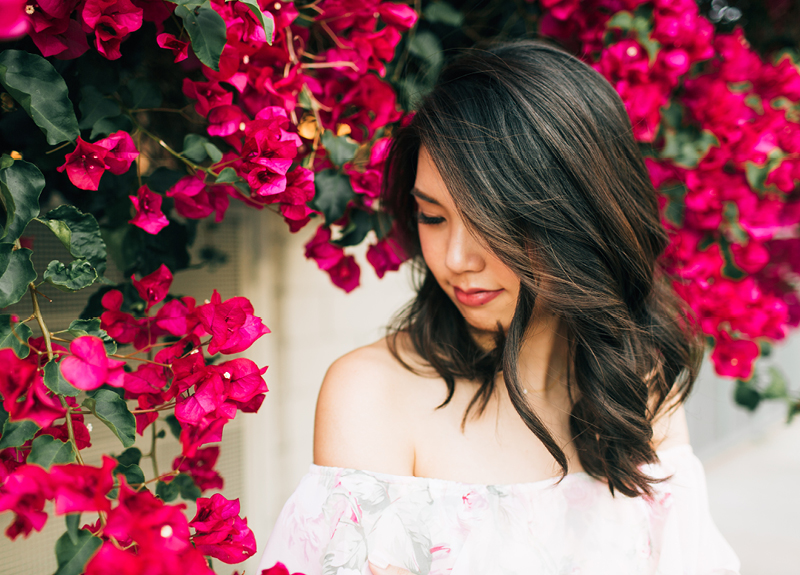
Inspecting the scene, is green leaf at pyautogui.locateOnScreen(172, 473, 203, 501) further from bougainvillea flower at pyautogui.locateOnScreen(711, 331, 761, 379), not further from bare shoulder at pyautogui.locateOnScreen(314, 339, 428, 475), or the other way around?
bougainvillea flower at pyautogui.locateOnScreen(711, 331, 761, 379)

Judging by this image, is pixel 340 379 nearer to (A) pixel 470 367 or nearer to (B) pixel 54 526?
(A) pixel 470 367

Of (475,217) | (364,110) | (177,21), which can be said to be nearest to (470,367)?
(475,217)

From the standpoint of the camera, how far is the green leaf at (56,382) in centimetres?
46

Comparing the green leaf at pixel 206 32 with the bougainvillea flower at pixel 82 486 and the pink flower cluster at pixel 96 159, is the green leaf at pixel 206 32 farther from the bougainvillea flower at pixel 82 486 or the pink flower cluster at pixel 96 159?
the bougainvillea flower at pixel 82 486

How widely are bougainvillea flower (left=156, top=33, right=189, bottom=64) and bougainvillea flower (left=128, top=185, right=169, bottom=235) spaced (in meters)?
0.16

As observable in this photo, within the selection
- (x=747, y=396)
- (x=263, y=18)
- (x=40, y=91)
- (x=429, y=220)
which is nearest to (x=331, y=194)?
(x=429, y=220)

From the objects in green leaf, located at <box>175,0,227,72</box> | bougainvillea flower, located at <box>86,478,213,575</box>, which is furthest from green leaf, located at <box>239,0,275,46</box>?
bougainvillea flower, located at <box>86,478,213,575</box>

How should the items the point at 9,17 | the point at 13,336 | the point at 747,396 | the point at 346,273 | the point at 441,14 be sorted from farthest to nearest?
the point at 747,396 < the point at 441,14 < the point at 346,273 < the point at 13,336 < the point at 9,17

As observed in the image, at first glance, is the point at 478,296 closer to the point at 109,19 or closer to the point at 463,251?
the point at 463,251

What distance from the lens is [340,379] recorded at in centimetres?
88

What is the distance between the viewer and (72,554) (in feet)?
1.41

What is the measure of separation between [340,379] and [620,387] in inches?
19.4

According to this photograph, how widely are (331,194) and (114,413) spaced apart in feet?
1.39

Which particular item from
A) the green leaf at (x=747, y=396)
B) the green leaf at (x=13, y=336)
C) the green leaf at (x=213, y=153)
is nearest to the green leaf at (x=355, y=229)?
the green leaf at (x=213, y=153)
